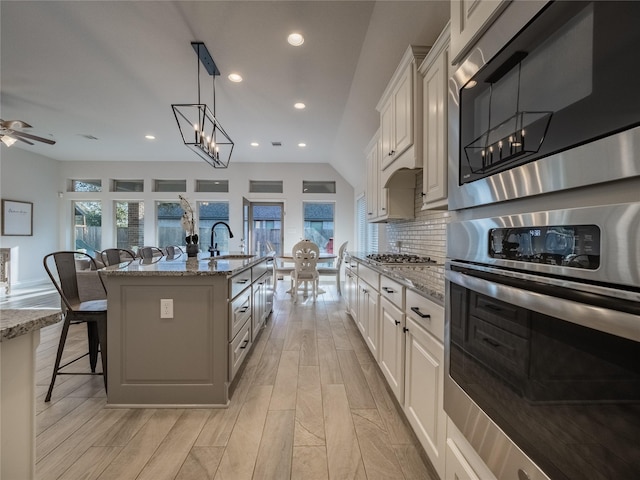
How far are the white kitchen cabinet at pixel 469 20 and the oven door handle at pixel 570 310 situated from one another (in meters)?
0.70

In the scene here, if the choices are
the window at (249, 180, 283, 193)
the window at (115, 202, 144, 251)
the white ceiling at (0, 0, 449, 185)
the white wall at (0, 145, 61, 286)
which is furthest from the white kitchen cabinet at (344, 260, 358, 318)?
the white wall at (0, 145, 61, 286)

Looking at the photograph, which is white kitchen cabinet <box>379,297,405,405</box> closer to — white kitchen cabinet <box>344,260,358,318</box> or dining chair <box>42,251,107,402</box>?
white kitchen cabinet <box>344,260,358,318</box>

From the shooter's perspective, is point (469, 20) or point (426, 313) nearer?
point (469, 20)

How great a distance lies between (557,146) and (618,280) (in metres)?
0.27

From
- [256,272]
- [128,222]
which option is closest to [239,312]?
[256,272]

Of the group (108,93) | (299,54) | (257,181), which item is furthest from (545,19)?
(257,181)

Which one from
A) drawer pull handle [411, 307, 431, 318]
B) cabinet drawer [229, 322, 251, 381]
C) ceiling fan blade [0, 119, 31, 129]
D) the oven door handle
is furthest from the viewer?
ceiling fan blade [0, 119, 31, 129]

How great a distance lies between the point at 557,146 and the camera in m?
0.55

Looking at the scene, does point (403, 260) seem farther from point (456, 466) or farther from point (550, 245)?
point (550, 245)

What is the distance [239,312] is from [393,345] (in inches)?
46.3

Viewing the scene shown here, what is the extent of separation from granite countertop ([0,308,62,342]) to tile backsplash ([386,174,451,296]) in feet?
5.21

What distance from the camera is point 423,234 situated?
278cm

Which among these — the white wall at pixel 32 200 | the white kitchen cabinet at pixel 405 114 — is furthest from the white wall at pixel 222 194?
the white kitchen cabinet at pixel 405 114

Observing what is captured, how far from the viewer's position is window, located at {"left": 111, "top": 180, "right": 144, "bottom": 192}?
23.9ft
